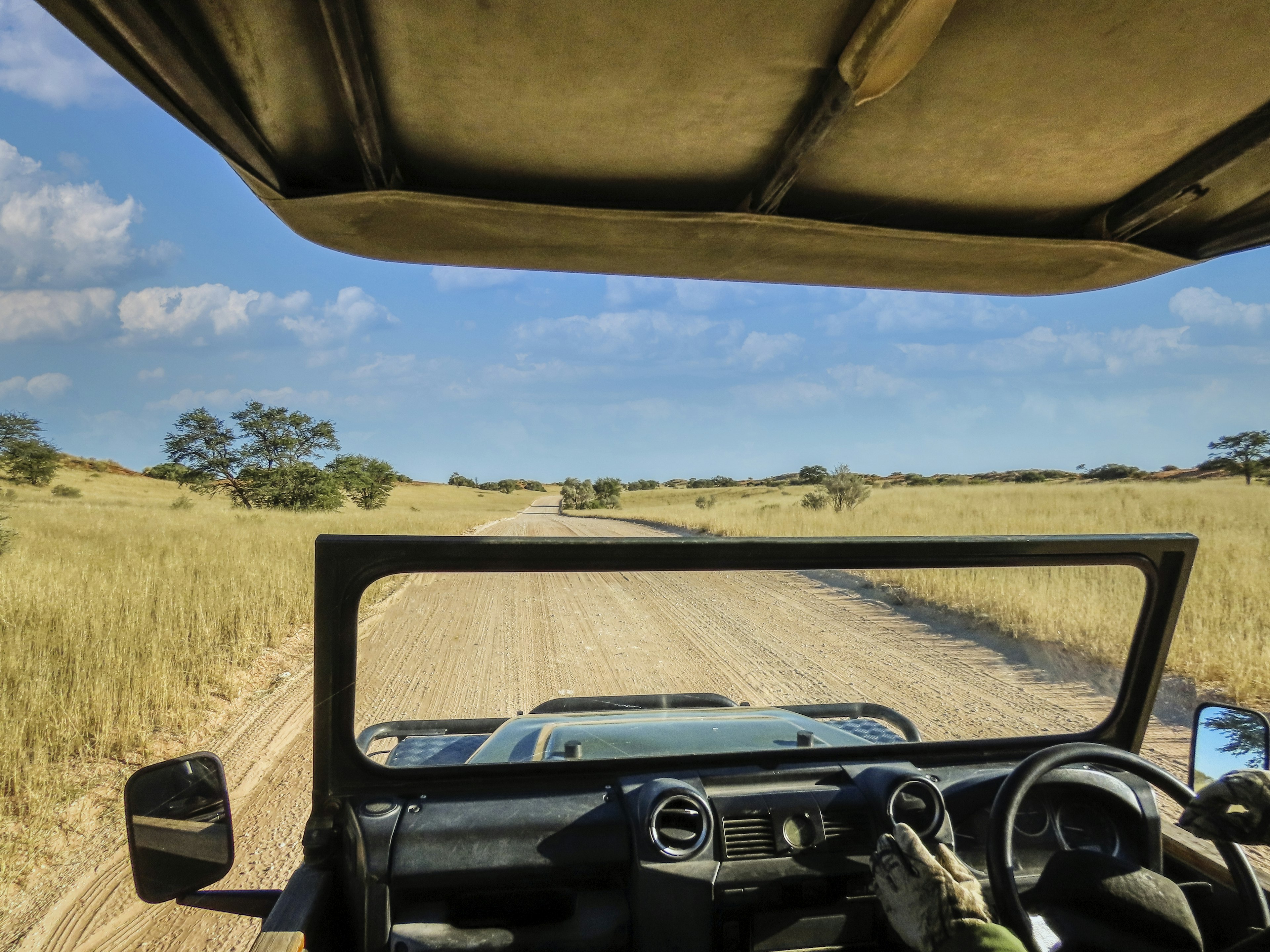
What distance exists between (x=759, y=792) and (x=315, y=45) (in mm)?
1741

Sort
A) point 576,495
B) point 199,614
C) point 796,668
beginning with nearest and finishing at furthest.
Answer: point 796,668, point 199,614, point 576,495

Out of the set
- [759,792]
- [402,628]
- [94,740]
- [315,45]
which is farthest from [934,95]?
[94,740]

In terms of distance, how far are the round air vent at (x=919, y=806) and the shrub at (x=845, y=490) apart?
1835 centimetres

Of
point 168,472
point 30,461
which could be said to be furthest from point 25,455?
point 168,472

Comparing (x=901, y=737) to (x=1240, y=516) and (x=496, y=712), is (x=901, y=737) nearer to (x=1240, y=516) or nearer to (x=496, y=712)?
(x=496, y=712)

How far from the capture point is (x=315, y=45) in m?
1.27

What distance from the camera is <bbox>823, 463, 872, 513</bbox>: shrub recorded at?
20250 mm

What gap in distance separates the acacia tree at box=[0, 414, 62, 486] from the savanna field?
765 inches

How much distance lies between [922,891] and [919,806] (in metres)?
0.36

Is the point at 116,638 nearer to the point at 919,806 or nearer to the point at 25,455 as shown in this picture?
the point at 919,806

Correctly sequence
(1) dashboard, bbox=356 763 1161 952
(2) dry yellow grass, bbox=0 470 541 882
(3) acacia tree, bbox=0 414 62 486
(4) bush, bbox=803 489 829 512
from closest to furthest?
(1) dashboard, bbox=356 763 1161 952
(2) dry yellow grass, bbox=0 470 541 882
(4) bush, bbox=803 489 829 512
(3) acacia tree, bbox=0 414 62 486

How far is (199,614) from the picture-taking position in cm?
629

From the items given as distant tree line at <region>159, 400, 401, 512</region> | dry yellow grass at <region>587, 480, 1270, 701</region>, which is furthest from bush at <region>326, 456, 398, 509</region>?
dry yellow grass at <region>587, 480, 1270, 701</region>

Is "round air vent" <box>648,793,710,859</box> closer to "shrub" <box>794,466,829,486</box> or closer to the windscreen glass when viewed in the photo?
the windscreen glass
